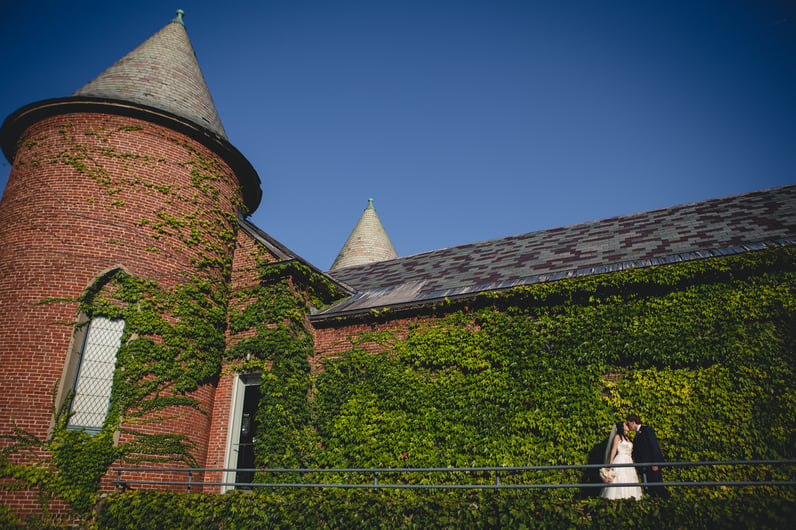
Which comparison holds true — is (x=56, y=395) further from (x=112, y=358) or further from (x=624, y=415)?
(x=624, y=415)

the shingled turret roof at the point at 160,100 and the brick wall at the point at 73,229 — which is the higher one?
the shingled turret roof at the point at 160,100

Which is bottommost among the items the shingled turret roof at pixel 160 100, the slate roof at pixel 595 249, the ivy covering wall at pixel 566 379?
the ivy covering wall at pixel 566 379

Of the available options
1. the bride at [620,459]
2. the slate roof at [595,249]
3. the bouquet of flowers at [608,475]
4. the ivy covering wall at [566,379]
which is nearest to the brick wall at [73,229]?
the ivy covering wall at [566,379]

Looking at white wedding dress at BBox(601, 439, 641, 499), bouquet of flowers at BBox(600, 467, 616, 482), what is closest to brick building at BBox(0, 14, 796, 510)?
white wedding dress at BBox(601, 439, 641, 499)

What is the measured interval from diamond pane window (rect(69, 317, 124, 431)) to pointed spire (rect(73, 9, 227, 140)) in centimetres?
570

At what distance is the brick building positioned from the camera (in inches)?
396

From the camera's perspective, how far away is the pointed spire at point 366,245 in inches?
985

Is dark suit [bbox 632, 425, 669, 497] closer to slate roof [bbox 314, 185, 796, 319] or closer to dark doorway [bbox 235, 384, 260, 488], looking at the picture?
slate roof [bbox 314, 185, 796, 319]

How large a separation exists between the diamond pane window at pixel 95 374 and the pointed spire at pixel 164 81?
18.7ft

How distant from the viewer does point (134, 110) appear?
12.3 m

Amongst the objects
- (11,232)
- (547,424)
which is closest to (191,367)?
(11,232)

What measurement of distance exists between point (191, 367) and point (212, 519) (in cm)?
380

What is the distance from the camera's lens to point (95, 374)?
33.7 feet

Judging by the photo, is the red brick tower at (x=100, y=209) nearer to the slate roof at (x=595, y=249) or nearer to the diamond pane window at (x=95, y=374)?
the diamond pane window at (x=95, y=374)
